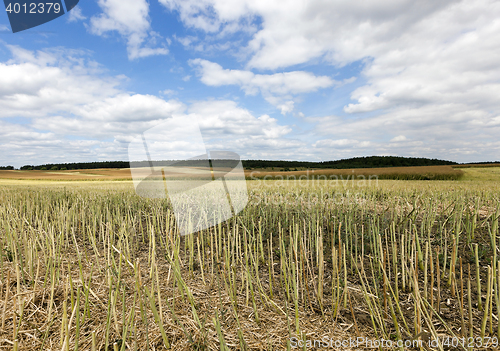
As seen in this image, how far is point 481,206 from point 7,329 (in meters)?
8.14

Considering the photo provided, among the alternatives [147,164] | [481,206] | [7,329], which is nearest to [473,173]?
[481,206]

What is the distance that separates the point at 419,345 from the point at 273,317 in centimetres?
111

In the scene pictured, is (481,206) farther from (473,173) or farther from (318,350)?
(473,173)

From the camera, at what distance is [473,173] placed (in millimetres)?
17812

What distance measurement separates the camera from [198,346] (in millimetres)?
1737

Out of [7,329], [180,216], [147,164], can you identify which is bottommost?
[7,329]

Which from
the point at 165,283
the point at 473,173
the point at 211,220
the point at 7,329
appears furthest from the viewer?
the point at 473,173

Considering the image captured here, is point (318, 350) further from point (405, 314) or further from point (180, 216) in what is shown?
point (180, 216)

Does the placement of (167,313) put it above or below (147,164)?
below

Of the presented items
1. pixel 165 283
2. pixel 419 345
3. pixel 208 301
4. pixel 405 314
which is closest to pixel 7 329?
pixel 165 283

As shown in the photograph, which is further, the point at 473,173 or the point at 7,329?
the point at 473,173

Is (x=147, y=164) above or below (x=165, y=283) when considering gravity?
above

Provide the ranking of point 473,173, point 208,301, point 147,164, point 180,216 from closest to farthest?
1. point 208,301
2. point 147,164
3. point 180,216
4. point 473,173

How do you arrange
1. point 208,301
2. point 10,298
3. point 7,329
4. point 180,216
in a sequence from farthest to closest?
point 180,216 → point 10,298 → point 208,301 → point 7,329
